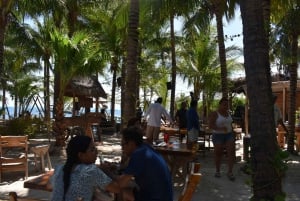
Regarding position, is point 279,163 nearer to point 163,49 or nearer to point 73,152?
point 73,152

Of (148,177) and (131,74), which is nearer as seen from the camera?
(148,177)

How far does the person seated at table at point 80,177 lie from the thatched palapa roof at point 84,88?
15388 millimetres

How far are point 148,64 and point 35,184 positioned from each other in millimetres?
27752

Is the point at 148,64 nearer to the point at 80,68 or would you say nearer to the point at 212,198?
the point at 80,68

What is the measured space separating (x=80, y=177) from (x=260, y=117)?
248 centimetres

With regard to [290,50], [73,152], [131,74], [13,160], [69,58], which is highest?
[290,50]

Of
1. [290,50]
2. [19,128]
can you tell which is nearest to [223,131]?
[290,50]

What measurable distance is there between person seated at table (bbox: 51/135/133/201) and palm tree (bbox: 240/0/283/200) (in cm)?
221

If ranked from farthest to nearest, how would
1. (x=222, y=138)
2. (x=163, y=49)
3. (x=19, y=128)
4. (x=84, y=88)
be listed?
(x=163, y=49) → (x=84, y=88) → (x=19, y=128) → (x=222, y=138)

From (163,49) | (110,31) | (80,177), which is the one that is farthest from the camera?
(163,49)

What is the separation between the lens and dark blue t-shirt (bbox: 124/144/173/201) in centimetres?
381

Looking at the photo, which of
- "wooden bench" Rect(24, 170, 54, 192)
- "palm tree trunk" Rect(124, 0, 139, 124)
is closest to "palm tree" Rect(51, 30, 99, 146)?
"palm tree trunk" Rect(124, 0, 139, 124)

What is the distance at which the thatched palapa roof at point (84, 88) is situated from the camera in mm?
19219

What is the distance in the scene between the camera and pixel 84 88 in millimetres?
20031
